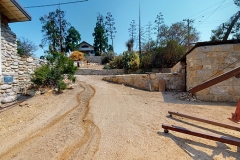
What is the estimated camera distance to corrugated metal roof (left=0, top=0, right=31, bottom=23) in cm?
588

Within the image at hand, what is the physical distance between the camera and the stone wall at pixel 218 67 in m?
5.64

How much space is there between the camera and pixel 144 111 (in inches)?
179

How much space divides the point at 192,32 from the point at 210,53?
15.0m

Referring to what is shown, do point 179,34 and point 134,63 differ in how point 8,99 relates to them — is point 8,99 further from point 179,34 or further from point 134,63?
point 179,34

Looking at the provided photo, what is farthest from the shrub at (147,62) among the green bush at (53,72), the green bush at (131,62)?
the green bush at (53,72)

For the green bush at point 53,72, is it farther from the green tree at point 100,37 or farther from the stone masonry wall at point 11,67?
the green tree at point 100,37

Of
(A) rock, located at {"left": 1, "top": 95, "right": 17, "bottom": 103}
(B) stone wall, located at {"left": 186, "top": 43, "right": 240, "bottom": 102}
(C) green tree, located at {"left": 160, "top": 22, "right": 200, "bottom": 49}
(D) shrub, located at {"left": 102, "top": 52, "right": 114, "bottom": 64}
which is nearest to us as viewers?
(B) stone wall, located at {"left": 186, "top": 43, "right": 240, "bottom": 102}

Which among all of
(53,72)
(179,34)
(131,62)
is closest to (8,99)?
(53,72)

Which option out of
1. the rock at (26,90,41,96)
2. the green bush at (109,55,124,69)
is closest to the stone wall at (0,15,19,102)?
the rock at (26,90,41,96)

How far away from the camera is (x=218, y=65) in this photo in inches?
230

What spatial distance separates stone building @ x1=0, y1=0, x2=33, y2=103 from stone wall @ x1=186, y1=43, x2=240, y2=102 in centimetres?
837

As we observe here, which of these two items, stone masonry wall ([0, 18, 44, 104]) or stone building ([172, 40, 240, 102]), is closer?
stone building ([172, 40, 240, 102])

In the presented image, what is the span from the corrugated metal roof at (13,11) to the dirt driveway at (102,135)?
451 cm

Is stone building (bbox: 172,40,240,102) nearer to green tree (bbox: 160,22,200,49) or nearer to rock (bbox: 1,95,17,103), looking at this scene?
rock (bbox: 1,95,17,103)
